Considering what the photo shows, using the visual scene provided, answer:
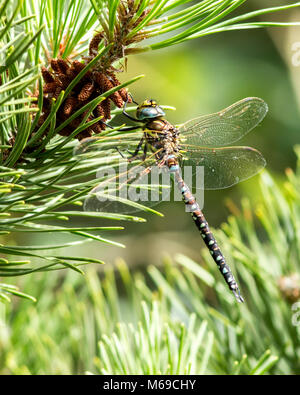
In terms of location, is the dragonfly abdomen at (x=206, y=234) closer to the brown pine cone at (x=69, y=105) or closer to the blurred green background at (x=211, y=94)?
the brown pine cone at (x=69, y=105)

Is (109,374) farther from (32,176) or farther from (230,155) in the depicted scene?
(230,155)

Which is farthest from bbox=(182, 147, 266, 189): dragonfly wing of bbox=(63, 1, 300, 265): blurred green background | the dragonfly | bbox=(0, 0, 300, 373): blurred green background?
bbox=(63, 1, 300, 265): blurred green background

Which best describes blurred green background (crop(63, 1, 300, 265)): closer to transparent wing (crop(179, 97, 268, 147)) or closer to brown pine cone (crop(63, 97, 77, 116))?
transparent wing (crop(179, 97, 268, 147))

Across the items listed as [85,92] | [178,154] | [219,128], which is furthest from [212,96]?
[85,92]

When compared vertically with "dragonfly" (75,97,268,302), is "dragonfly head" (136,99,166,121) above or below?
above
